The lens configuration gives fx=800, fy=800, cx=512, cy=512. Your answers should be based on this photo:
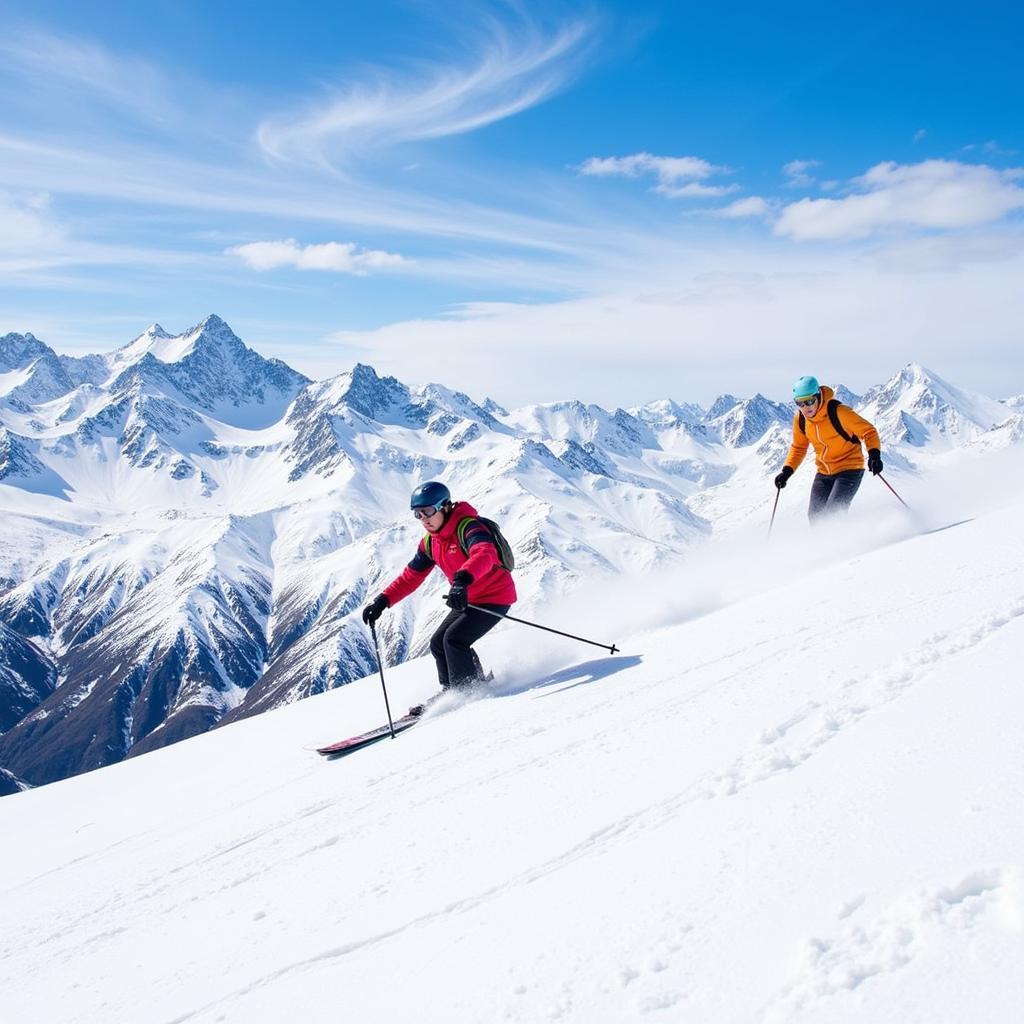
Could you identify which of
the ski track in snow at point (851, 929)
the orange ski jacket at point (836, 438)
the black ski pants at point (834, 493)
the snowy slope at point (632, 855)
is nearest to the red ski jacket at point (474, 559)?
the snowy slope at point (632, 855)

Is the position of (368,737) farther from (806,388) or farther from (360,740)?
(806,388)

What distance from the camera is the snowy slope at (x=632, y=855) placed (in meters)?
3.49

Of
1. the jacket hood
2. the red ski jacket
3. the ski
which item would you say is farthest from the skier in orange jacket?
the ski

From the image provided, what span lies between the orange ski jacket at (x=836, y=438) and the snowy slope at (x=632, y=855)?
4.87 m

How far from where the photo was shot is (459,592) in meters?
10.5

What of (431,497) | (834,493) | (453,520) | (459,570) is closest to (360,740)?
(459,570)

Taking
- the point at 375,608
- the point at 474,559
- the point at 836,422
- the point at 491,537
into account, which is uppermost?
the point at 836,422

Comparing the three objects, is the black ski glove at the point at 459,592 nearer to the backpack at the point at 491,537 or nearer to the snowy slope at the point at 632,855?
the backpack at the point at 491,537

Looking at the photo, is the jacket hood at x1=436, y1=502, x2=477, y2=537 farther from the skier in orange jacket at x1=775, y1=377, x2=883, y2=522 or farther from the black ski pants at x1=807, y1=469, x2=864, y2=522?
the black ski pants at x1=807, y1=469, x2=864, y2=522

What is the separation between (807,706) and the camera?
621cm

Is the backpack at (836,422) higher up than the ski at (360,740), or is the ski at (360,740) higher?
the backpack at (836,422)

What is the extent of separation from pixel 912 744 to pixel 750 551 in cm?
1134

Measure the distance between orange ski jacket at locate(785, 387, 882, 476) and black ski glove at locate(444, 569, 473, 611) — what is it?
822 centimetres

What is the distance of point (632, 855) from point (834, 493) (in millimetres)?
12466
